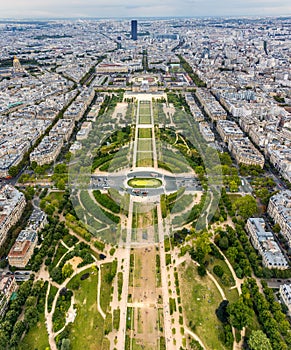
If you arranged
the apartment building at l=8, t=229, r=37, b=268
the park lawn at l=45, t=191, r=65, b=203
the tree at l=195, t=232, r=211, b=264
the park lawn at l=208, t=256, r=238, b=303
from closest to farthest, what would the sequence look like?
the park lawn at l=208, t=256, r=238, b=303 → the apartment building at l=8, t=229, r=37, b=268 → the tree at l=195, t=232, r=211, b=264 → the park lawn at l=45, t=191, r=65, b=203

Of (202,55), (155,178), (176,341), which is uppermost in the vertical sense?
(202,55)

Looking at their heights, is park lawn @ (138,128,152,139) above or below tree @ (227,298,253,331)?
above

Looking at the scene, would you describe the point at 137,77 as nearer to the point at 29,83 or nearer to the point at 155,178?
the point at 29,83

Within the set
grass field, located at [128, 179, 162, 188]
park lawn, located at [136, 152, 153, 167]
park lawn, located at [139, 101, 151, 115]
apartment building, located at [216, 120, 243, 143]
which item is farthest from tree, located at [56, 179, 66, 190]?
park lawn, located at [139, 101, 151, 115]

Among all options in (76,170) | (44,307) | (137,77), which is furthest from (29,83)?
(44,307)

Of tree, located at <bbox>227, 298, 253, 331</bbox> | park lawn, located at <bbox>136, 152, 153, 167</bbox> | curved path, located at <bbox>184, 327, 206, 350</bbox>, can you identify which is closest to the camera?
curved path, located at <bbox>184, 327, 206, 350</bbox>

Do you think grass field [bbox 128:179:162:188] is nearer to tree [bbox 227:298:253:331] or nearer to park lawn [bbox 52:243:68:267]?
park lawn [bbox 52:243:68:267]

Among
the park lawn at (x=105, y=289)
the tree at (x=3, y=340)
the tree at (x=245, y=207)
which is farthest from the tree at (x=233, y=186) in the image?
the tree at (x=3, y=340)

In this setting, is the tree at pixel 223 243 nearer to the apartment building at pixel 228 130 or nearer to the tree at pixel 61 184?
Answer: the tree at pixel 61 184
